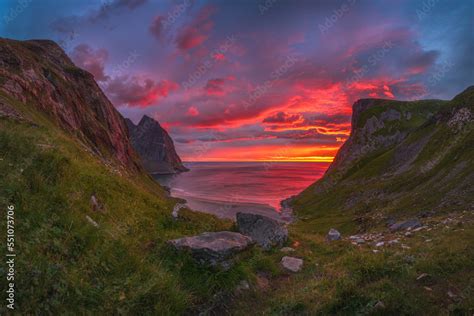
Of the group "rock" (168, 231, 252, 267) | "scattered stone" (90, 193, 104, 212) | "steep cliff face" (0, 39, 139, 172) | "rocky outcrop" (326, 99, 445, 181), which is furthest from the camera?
"rocky outcrop" (326, 99, 445, 181)

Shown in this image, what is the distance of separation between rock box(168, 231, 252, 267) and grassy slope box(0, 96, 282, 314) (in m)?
0.31

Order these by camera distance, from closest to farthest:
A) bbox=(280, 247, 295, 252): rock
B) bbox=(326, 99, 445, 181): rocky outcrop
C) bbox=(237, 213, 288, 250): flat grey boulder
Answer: bbox=(280, 247, 295, 252): rock → bbox=(237, 213, 288, 250): flat grey boulder → bbox=(326, 99, 445, 181): rocky outcrop

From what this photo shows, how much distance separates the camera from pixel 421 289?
7.34m

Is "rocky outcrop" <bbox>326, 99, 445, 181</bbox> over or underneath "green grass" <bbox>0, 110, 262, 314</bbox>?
over

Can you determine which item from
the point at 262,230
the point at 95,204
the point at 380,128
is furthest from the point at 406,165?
the point at 95,204

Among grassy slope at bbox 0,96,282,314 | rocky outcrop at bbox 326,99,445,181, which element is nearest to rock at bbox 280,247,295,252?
grassy slope at bbox 0,96,282,314

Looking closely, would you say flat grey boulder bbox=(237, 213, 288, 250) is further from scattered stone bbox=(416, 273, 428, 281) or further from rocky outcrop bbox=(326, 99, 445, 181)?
rocky outcrop bbox=(326, 99, 445, 181)

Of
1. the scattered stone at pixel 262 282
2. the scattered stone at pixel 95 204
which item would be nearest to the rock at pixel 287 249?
the scattered stone at pixel 262 282

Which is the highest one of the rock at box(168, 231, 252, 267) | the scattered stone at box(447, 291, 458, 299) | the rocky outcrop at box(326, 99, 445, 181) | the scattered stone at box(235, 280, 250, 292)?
the rocky outcrop at box(326, 99, 445, 181)

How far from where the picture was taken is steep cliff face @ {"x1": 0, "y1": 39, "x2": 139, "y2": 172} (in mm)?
36938

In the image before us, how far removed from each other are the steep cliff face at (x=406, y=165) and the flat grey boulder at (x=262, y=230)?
23.6m

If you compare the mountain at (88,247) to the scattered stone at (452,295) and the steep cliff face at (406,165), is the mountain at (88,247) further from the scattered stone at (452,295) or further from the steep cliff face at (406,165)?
the steep cliff face at (406,165)

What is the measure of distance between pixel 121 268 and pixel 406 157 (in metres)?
84.0

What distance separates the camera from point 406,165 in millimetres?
67812
